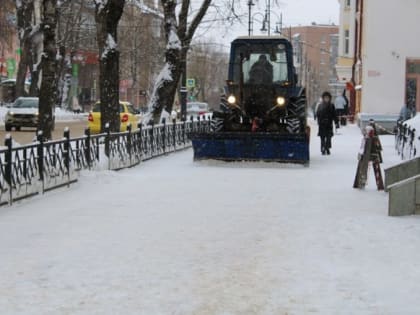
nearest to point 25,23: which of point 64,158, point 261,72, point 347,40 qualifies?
point 347,40

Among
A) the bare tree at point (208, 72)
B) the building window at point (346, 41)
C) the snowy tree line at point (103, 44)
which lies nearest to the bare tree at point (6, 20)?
the snowy tree line at point (103, 44)

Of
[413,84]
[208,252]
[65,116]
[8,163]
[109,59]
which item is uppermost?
[109,59]

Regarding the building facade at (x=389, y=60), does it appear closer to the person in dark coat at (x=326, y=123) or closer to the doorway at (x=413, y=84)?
the doorway at (x=413, y=84)

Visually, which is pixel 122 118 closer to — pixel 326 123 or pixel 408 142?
pixel 326 123

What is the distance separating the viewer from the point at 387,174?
43.2 feet

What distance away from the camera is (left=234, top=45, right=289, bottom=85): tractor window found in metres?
20.0

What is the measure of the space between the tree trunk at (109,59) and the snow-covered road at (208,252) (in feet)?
23.9

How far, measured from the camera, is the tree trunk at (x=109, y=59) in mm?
20984

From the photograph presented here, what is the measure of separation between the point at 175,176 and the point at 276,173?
2.31 m

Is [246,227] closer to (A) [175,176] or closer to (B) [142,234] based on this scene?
(B) [142,234]

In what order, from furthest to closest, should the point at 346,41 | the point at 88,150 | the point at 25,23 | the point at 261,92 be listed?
the point at 346,41 → the point at 25,23 → the point at 261,92 → the point at 88,150

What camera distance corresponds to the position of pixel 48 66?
18.5 m

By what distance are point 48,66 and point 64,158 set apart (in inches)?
214

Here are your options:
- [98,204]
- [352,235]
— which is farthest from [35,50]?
[352,235]
